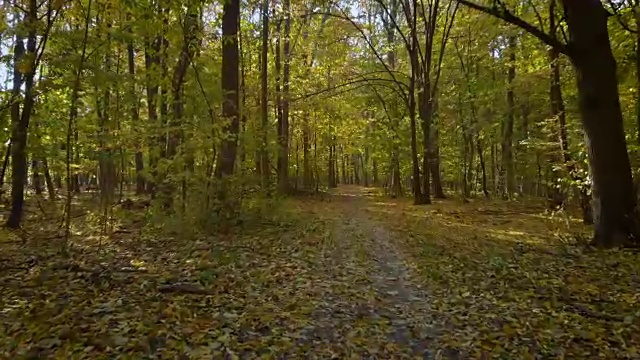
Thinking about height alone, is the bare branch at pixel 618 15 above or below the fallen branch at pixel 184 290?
above

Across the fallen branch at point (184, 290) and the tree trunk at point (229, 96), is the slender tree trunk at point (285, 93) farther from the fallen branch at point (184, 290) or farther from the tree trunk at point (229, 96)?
the fallen branch at point (184, 290)

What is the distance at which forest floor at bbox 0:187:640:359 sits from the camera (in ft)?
13.9

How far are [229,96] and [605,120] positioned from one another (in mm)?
7612

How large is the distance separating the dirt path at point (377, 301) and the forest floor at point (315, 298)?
2 centimetres

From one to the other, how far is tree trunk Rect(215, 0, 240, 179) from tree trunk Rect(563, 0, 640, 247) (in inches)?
260

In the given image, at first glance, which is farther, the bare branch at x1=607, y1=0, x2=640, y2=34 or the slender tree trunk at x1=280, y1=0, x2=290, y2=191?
the slender tree trunk at x1=280, y1=0, x2=290, y2=191

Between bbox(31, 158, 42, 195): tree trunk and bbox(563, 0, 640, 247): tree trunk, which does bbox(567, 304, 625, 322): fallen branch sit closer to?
bbox(563, 0, 640, 247): tree trunk

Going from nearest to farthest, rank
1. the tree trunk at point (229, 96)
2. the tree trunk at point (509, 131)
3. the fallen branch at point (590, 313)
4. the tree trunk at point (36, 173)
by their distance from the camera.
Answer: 1. the fallen branch at point (590, 313)
2. the tree trunk at point (229, 96)
3. the tree trunk at point (36, 173)
4. the tree trunk at point (509, 131)

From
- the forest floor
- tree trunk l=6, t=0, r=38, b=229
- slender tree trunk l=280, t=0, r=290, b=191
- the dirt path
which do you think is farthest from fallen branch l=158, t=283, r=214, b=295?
slender tree trunk l=280, t=0, r=290, b=191

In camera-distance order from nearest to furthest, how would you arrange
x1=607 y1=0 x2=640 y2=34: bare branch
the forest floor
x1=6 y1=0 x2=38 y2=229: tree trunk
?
the forest floor
x1=6 y1=0 x2=38 y2=229: tree trunk
x1=607 y1=0 x2=640 y2=34: bare branch

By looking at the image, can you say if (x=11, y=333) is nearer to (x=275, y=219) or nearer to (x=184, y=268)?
(x=184, y=268)

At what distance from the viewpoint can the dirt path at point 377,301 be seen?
4574 millimetres

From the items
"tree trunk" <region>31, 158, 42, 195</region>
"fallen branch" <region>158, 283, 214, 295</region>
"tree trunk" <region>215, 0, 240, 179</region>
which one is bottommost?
"fallen branch" <region>158, 283, 214, 295</region>

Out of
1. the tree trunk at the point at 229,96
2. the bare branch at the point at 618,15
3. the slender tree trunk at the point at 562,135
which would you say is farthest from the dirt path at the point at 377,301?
the bare branch at the point at 618,15
